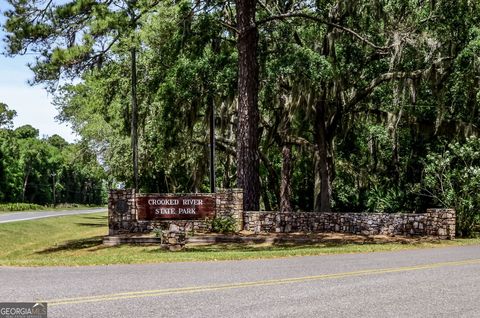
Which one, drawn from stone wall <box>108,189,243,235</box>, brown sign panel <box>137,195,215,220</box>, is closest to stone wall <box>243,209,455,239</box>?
stone wall <box>108,189,243,235</box>

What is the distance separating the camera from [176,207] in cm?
2269

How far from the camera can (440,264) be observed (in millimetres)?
11930

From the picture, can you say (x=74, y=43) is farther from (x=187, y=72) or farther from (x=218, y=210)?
(x=218, y=210)

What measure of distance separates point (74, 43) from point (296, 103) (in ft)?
33.1

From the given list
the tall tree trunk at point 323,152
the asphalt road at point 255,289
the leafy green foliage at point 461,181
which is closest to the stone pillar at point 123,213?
the tall tree trunk at point 323,152

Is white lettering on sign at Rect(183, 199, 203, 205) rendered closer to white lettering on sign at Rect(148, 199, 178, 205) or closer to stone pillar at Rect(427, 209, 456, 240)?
white lettering on sign at Rect(148, 199, 178, 205)

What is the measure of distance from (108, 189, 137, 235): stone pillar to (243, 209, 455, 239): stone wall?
4.74 metres

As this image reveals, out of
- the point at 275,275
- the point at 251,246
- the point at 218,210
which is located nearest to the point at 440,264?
the point at 275,275

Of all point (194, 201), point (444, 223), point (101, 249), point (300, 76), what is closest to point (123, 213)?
point (101, 249)

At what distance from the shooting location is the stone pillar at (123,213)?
23.5 metres

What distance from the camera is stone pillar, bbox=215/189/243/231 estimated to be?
2288 cm

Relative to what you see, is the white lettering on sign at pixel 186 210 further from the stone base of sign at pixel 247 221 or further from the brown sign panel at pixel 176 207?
the stone base of sign at pixel 247 221

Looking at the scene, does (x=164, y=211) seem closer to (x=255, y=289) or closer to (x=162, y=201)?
(x=162, y=201)

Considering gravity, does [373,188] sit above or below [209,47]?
below
